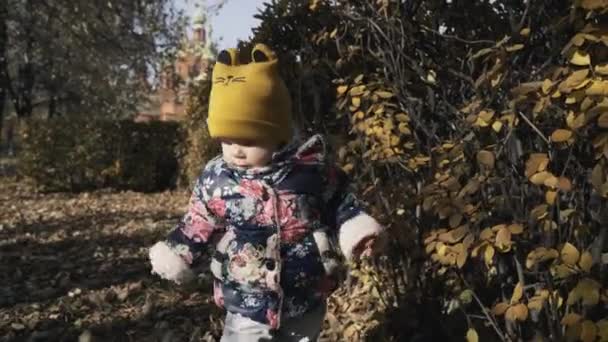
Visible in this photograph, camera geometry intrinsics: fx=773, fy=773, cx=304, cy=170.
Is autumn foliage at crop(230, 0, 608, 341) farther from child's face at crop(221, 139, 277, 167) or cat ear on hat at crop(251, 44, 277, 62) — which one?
cat ear on hat at crop(251, 44, 277, 62)

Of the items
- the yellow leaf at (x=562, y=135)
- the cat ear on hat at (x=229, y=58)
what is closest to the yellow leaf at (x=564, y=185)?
the yellow leaf at (x=562, y=135)

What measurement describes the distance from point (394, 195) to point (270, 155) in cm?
114

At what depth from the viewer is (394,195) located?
3.45m

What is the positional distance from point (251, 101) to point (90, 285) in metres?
3.77

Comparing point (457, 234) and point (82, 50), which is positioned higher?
point (82, 50)

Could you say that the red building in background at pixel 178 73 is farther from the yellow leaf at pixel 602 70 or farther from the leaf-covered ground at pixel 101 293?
the yellow leaf at pixel 602 70

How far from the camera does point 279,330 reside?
A: 2.52 m

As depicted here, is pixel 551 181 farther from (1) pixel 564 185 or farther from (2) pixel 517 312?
(2) pixel 517 312

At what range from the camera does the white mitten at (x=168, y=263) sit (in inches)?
99.3

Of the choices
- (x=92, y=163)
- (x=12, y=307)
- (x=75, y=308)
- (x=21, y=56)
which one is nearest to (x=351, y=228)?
(x=75, y=308)

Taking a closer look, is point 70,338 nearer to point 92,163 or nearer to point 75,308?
point 75,308

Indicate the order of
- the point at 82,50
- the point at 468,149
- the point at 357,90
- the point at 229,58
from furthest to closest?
the point at 82,50, the point at 357,90, the point at 468,149, the point at 229,58

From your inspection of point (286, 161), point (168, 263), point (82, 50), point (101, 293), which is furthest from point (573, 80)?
point (82, 50)

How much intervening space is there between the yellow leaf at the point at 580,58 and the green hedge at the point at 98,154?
1292cm
